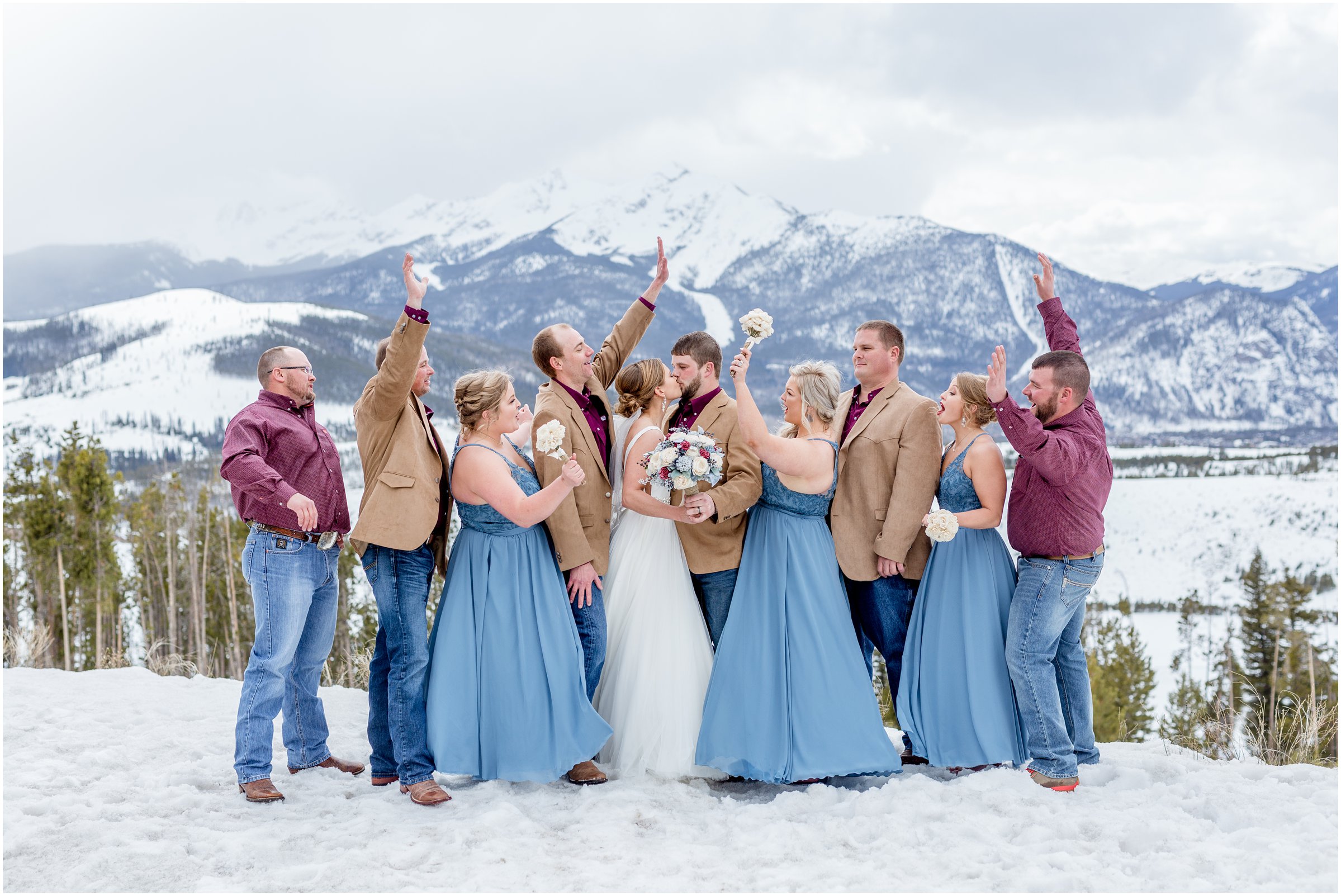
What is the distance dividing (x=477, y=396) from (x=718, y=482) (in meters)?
1.42

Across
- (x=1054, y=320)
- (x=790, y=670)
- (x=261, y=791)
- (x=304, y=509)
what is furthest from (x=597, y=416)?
(x=1054, y=320)

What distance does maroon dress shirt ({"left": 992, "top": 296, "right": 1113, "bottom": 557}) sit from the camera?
4949 mm

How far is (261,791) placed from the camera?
16.8 feet

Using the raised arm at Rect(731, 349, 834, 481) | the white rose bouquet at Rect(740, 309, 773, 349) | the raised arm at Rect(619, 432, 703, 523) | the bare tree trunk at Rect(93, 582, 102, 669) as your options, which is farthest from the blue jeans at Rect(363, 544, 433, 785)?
the bare tree trunk at Rect(93, 582, 102, 669)

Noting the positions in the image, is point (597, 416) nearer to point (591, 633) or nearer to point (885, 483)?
point (591, 633)

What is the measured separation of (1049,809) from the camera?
4859mm

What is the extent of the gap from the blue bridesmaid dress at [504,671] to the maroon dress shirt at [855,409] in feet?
6.62

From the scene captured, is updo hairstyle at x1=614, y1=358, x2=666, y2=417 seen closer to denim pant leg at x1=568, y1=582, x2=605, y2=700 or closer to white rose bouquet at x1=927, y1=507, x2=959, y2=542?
denim pant leg at x1=568, y1=582, x2=605, y2=700

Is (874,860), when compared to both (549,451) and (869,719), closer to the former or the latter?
(869,719)

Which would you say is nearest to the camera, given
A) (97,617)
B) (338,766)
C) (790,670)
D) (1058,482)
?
(1058,482)

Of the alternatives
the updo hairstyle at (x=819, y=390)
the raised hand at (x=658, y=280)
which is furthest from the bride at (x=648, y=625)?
the raised hand at (x=658, y=280)

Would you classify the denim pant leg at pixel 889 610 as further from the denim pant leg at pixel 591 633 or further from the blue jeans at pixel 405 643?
the blue jeans at pixel 405 643

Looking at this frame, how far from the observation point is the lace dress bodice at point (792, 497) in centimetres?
557

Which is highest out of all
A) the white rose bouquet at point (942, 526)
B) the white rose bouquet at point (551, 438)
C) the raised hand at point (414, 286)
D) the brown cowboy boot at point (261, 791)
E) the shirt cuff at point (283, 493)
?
the raised hand at point (414, 286)
